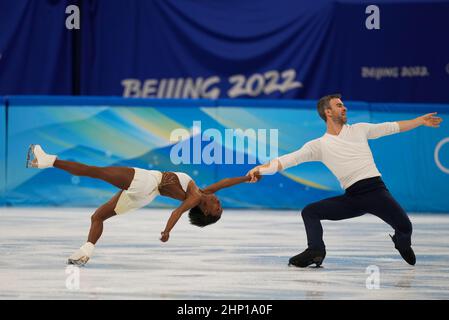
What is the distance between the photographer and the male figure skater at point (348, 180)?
8.45 metres

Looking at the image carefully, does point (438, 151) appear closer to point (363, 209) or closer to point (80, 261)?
point (363, 209)

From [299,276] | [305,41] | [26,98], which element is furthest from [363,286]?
[305,41]

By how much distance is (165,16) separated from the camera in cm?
1705

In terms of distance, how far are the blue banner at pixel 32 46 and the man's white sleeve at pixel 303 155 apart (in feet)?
30.5

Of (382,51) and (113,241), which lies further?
(382,51)

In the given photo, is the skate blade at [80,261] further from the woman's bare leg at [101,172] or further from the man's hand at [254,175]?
the man's hand at [254,175]

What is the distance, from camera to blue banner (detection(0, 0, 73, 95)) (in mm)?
17016

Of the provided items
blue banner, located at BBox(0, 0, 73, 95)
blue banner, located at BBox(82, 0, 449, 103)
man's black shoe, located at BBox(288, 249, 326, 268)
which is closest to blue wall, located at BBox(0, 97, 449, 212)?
blue banner, located at BBox(82, 0, 449, 103)

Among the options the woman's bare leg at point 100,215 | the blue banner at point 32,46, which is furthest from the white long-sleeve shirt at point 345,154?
the blue banner at point 32,46

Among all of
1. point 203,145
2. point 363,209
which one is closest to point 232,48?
point 203,145

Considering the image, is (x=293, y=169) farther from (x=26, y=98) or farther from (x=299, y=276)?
(x=299, y=276)

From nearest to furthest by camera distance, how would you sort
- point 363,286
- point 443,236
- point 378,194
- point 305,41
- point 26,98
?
point 363,286 < point 378,194 < point 443,236 < point 26,98 < point 305,41

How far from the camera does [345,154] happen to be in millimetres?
8492

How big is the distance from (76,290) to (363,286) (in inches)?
86.0
